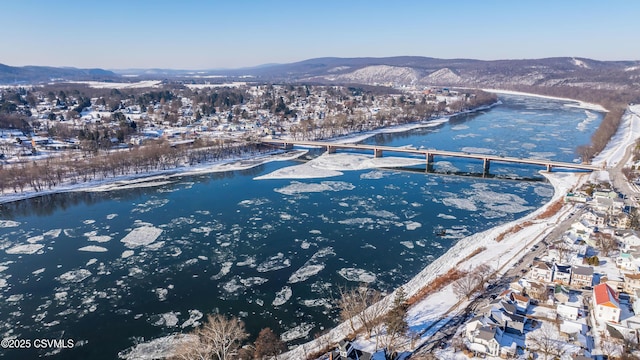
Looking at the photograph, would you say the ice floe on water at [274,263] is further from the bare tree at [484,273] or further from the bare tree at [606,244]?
Answer: the bare tree at [606,244]

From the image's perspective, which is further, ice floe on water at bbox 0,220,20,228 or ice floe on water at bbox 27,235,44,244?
ice floe on water at bbox 0,220,20,228

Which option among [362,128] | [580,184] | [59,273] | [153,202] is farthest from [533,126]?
[59,273]

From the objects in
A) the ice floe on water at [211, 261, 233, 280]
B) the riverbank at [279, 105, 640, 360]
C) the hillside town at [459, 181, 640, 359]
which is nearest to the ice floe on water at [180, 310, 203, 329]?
the ice floe on water at [211, 261, 233, 280]

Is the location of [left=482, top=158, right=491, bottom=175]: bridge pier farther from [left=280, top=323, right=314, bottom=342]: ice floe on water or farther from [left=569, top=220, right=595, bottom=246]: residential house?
[left=280, top=323, right=314, bottom=342]: ice floe on water

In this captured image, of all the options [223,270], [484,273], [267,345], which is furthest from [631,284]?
[223,270]

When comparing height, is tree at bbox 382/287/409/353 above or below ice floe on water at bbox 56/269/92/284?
above

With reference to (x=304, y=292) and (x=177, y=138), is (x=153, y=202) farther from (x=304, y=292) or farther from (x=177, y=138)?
(x=177, y=138)
